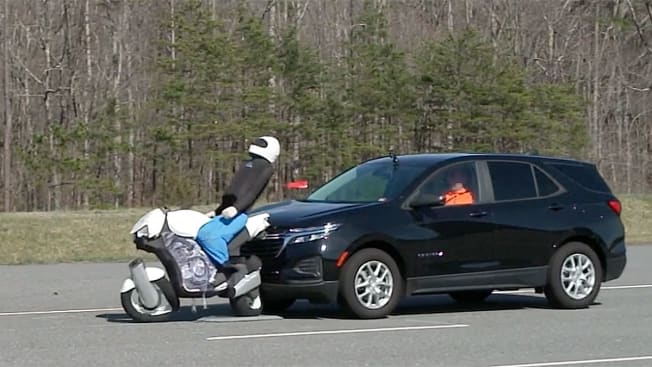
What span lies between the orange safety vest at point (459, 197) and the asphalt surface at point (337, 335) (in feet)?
3.92

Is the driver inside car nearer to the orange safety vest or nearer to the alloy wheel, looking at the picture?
the orange safety vest

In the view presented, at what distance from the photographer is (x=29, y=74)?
53812 mm

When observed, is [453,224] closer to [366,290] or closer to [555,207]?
[366,290]

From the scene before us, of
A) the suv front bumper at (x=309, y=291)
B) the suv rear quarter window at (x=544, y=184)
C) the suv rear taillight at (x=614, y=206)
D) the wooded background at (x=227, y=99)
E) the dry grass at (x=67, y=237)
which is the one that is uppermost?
the wooded background at (x=227, y=99)

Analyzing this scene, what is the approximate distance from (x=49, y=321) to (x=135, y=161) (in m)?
28.2

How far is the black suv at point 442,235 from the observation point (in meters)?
12.8

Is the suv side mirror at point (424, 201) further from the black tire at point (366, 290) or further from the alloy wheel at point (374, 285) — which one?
the alloy wheel at point (374, 285)

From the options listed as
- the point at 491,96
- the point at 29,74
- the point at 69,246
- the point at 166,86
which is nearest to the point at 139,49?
the point at 29,74

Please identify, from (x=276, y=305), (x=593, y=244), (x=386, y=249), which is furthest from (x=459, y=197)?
(x=276, y=305)

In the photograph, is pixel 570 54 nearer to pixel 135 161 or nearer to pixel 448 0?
pixel 448 0

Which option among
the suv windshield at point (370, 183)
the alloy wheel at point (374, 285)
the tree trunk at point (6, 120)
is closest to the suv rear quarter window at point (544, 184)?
the suv windshield at point (370, 183)

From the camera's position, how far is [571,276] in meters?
14.2

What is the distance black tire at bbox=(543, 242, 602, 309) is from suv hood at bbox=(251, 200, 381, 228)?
225cm

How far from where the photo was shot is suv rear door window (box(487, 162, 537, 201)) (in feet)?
46.2
